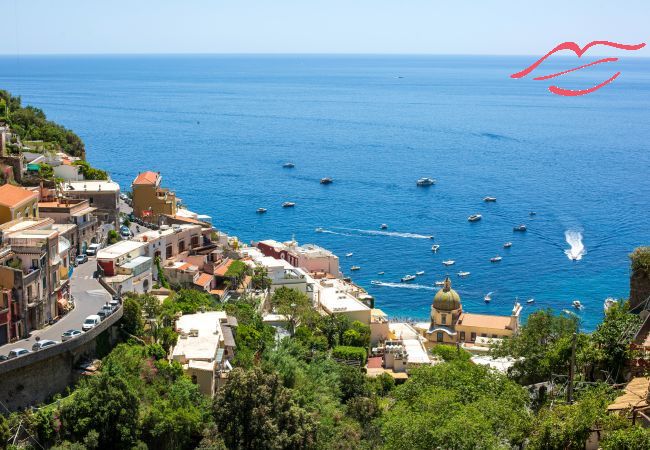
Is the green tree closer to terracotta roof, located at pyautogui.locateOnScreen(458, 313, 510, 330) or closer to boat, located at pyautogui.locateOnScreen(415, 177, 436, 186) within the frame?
terracotta roof, located at pyautogui.locateOnScreen(458, 313, 510, 330)

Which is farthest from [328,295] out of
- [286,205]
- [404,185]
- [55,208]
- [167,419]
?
[404,185]

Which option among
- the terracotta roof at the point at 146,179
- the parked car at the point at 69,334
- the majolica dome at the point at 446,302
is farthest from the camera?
the terracotta roof at the point at 146,179

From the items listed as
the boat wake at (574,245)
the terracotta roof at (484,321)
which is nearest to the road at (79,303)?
the terracotta roof at (484,321)

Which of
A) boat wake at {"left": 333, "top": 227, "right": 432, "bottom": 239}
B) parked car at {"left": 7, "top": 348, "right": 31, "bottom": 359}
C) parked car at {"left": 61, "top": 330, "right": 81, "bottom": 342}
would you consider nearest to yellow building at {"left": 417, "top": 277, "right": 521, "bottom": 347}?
boat wake at {"left": 333, "top": 227, "right": 432, "bottom": 239}

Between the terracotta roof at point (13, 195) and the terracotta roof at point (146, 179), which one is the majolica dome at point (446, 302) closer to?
the terracotta roof at point (146, 179)

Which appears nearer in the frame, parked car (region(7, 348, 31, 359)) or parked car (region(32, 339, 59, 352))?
parked car (region(7, 348, 31, 359))

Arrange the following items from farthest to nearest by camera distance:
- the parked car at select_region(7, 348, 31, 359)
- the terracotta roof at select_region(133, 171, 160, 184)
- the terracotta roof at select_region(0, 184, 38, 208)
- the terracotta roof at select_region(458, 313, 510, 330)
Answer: the terracotta roof at select_region(133, 171, 160, 184) → the terracotta roof at select_region(458, 313, 510, 330) → the terracotta roof at select_region(0, 184, 38, 208) → the parked car at select_region(7, 348, 31, 359)
